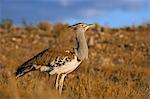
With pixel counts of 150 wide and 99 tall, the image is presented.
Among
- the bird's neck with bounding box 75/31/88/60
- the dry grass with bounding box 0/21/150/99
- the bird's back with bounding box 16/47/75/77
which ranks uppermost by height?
the bird's neck with bounding box 75/31/88/60

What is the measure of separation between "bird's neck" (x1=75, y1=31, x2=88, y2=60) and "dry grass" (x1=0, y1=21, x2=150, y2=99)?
0.62 metres

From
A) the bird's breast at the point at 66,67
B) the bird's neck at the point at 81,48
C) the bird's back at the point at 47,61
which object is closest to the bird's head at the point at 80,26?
the bird's neck at the point at 81,48

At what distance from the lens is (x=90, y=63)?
19734 mm

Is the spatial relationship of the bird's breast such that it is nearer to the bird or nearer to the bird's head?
the bird

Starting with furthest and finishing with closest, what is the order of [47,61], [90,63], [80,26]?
[90,63] < [80,26] < [47,61]

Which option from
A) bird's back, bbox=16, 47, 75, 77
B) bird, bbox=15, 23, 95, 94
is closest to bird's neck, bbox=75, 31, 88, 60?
bird, bbox=15, 23, 95, 94

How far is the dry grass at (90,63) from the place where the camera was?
12055 mm

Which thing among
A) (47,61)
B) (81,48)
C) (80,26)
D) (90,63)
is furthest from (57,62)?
(90,63)

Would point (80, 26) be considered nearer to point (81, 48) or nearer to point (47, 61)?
point (81, 48)

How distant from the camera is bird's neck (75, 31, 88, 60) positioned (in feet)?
42.6

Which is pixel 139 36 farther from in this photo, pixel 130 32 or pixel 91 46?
pixel 91 46

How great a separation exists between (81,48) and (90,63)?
260 inches

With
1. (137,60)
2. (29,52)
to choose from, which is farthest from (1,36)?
(137,60)

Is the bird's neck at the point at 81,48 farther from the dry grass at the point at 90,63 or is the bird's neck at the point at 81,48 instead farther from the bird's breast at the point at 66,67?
the dry grass at the point at 90,63
